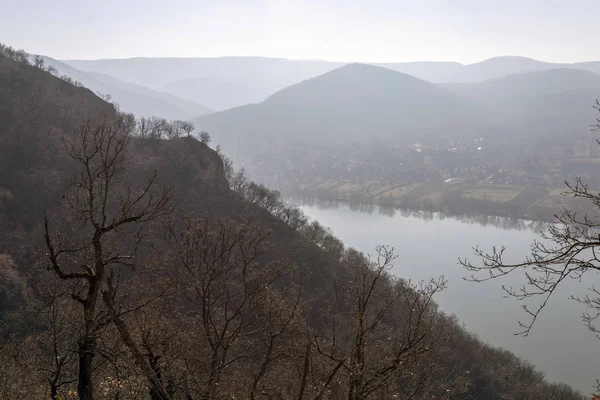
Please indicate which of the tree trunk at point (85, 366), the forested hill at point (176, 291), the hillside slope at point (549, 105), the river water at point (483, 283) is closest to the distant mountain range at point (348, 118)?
the hillside slope at point (549, 105)

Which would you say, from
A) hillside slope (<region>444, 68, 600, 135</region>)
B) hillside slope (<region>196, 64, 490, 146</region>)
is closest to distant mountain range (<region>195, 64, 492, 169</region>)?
hillside slope (<region>196, 64, 490, 146</region>)

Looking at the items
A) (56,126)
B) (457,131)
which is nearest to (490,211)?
(56,126)

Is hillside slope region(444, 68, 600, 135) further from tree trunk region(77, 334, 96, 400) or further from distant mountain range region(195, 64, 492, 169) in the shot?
tree trunk region(77, 334, 96, 400)

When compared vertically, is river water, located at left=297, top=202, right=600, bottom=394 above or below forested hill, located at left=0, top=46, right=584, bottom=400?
below

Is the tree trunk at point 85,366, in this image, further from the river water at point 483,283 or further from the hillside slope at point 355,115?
the hillside slope at point 355,115

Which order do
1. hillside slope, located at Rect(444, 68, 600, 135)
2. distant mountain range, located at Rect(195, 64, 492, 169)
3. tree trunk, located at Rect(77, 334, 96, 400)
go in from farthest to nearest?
distant mountain range, located at Rect(195, 64, 492, 169) < hillside slope, located at Rect(444, 68, 600, 135) < tree trunk, located at Rect(77, 334, 96, 400)

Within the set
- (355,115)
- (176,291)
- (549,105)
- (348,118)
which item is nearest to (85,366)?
(176,291)

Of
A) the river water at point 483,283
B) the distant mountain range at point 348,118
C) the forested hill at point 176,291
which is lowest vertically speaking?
the river water at point 483,283
